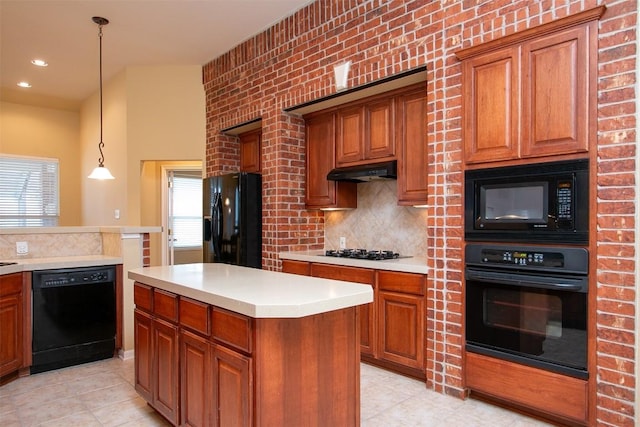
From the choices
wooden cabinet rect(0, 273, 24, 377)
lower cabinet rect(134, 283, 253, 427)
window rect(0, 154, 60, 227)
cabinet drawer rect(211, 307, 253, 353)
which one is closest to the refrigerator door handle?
wooden cabinet rect(0, 273, 24, 377)

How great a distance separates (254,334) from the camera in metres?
1.63

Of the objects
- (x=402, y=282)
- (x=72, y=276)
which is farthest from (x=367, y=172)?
(x=72, y=276)

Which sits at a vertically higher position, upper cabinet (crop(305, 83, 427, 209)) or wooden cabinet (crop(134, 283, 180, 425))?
upper cabinet (crop(305, 83, 427, 209))

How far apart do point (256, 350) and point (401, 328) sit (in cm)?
180

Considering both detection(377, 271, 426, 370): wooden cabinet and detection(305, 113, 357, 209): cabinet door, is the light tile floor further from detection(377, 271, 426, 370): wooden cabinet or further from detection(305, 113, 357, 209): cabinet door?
detection(305, 113, 357, 209): cabinet door

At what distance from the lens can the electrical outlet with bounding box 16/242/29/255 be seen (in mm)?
3574

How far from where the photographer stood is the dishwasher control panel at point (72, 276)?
A: 3.26 m

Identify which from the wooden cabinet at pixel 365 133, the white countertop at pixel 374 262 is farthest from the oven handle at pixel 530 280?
the wooden cabinet at pixel 365 133

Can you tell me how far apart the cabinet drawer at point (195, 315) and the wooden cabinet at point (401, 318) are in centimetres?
164

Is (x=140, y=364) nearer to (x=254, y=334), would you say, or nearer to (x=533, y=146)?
(x=254, y=334)

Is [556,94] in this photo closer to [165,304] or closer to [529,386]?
[529,386]

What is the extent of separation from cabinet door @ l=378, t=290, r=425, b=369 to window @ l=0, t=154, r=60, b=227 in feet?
20.6

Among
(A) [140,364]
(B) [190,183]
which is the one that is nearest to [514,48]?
(A) [140,364]

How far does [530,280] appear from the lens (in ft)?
7.82
